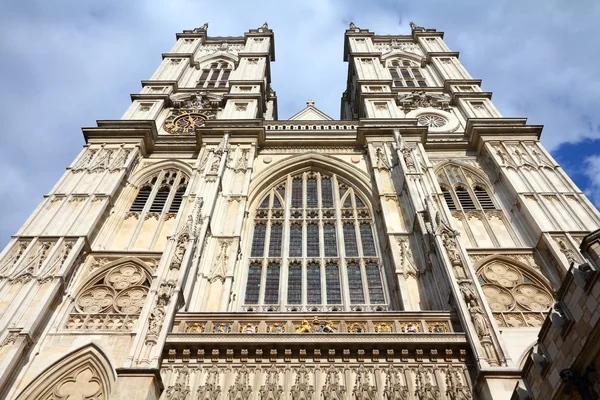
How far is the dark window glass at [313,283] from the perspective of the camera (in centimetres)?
1394

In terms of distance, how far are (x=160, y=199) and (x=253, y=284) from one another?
225 inches

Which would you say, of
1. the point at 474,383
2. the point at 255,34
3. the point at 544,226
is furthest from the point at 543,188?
the point at 255,34

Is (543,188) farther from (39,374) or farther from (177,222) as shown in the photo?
(39,374)

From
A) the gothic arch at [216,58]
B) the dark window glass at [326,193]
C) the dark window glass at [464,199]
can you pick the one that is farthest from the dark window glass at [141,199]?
the gothic arch at [216,58]

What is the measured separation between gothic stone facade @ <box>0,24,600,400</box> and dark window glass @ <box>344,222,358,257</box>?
2.7 inches

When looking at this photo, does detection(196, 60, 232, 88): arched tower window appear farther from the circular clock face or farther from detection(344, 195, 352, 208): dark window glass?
detection(344, 195, 352, 208): dark window glass

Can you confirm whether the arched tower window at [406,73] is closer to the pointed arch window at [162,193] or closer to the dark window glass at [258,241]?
the pointed arch window at [162,193]

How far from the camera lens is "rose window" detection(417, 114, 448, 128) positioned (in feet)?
74.7

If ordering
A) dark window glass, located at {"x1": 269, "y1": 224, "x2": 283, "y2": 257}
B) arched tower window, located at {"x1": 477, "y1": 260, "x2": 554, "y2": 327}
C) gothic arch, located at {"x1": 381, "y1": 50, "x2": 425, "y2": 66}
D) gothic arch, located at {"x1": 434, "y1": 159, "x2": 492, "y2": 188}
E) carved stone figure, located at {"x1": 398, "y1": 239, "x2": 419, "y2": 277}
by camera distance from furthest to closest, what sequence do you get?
gothic arch, located at {"x1": 381, "y1": 50, "x2": 425, "y2": 66} → gothic arch, located at {"x1": 434, "y1": 159, "x2": 492, "y2": 188} → dark window glass, located at {"x1": 269, "y1": 224, "x2": 283, "y2": 257} → carved stone figure, located at {"x1": 398, "y1": 239, "x2": 419, "y2": 277} → arched tower window, located at {"x1": 477, "y1": 260, "x2": 554, "y2": 327}

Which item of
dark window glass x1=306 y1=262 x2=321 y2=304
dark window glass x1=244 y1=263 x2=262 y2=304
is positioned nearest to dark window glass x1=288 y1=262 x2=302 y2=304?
dark window glass x1=306 y1=262 x2=321 y2=304

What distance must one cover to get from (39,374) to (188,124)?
1410cm

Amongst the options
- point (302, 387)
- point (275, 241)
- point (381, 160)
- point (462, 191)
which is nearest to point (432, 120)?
point (462, 191)

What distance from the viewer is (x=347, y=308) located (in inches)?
527

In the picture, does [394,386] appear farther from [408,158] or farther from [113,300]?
[408,158]
